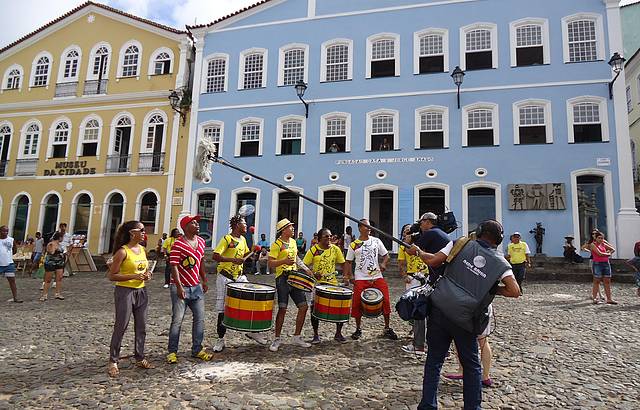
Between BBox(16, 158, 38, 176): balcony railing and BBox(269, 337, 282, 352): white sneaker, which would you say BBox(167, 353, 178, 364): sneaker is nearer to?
BBox(269, 337, 282, 352): white sneaker

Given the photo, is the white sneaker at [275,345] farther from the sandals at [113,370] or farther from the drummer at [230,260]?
the sandals at [113,370]

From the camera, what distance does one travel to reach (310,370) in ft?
17.5

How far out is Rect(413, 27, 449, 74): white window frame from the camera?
61.4 ft

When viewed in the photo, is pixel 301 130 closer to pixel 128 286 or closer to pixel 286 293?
pixel 286 293

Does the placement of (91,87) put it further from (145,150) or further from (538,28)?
(538,28)

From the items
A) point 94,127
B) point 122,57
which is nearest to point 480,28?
point 122,57

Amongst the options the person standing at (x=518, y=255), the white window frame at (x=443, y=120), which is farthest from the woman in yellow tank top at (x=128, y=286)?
the white window frame at (x=443, y=120)

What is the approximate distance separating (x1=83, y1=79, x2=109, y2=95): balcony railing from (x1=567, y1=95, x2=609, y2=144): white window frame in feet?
70.9

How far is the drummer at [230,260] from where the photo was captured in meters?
6.28

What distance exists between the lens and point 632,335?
7.11 metres

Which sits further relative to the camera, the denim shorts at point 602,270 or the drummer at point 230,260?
the denim shorts at point 602,270

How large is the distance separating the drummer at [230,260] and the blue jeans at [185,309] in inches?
19.9

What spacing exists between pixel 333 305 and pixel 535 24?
55.4 feet

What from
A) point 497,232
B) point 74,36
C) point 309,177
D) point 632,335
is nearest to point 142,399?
point 497,232
